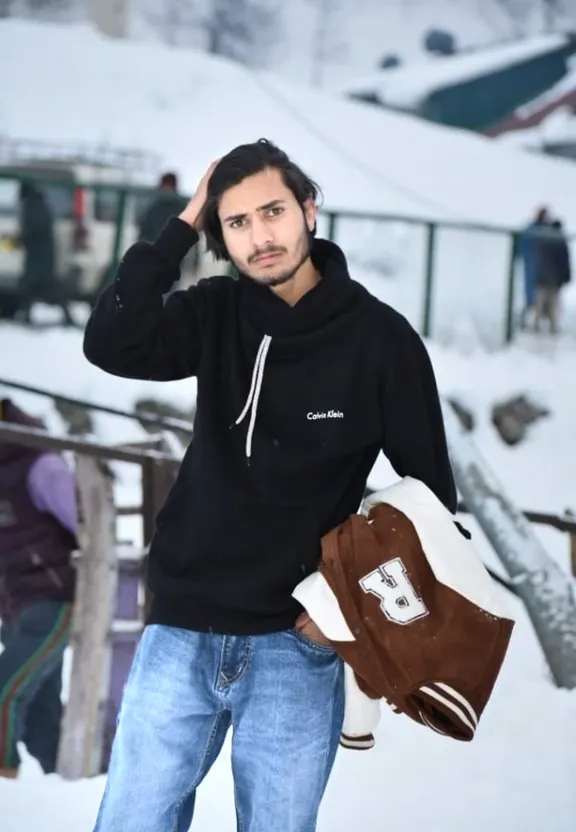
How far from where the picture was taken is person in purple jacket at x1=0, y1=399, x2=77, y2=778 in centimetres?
229

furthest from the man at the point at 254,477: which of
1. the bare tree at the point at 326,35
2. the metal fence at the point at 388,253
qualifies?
the bare tree at the point at 326,35

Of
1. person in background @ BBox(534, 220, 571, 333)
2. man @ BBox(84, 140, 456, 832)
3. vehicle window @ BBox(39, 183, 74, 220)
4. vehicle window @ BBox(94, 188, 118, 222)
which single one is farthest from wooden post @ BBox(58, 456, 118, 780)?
person in background @ BBox(534, 220, 571, 333)

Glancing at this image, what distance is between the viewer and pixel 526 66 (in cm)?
1398

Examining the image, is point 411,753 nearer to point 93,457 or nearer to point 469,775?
point 469,775

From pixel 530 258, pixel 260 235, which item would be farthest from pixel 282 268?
pixel 530 258

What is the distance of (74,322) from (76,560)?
12.4ft

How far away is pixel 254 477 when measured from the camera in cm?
132

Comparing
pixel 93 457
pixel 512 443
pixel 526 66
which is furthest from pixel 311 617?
pixel 526 66

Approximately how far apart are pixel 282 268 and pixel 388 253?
5475 mm

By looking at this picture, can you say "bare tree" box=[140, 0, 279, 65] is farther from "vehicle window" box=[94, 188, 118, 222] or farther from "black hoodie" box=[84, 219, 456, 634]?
"black hoodie" box=[84, 219, 456, 634]

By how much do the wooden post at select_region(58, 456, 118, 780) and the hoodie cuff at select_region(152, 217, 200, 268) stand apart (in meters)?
1.03

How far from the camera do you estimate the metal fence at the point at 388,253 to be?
6016 mm

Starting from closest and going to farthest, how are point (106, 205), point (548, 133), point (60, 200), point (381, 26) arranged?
point (60, 200)
point (106, 205)
point (381, 26)
point (548, 133)

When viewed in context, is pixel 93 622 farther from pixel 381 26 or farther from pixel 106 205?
pixel 381 26
